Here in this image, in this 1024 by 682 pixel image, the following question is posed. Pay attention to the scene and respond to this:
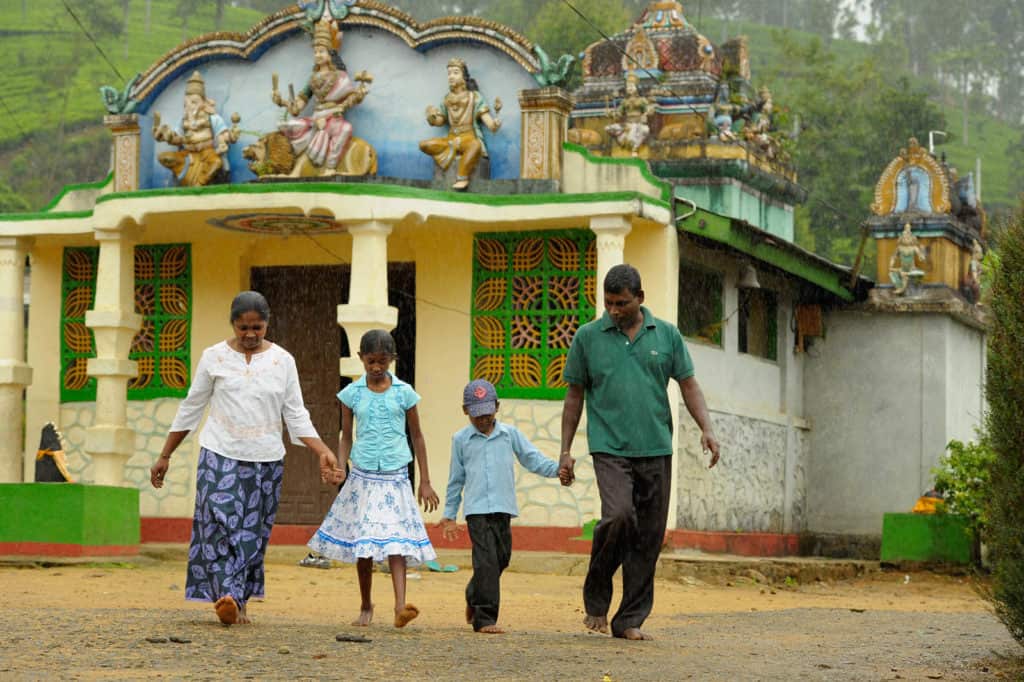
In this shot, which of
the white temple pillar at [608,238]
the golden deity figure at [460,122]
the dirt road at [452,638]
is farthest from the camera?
the golden deity figure at [460,122]

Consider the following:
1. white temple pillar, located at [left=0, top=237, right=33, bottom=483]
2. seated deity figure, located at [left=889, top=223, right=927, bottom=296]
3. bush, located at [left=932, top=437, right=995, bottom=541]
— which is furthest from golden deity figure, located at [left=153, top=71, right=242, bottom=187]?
seated deity figure, located at [left=889, top=223, right=927, bottom=296]

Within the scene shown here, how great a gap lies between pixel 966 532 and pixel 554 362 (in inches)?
174

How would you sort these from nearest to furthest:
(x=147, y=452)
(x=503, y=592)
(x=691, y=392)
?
(x=691, y=392) < (x=503, y=592) < (x=147, y=452)

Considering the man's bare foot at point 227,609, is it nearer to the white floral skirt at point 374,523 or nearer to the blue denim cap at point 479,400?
the white floral skirt at point 374,523

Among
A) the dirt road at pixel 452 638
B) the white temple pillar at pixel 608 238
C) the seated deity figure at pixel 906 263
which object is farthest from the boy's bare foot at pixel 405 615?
the seated deity figure at pixel 906 263

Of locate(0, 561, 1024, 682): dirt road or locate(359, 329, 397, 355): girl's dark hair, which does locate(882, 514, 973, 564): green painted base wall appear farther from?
locate(359, 329, 397, 355): girl's dark hair

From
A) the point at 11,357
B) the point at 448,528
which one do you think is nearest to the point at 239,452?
the point at 448,528

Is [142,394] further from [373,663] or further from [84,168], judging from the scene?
[84,168]

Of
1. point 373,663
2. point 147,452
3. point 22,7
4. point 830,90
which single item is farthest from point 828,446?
point 22,7

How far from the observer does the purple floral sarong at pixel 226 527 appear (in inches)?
348

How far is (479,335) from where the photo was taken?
17.2 m

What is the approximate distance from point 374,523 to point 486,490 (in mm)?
655

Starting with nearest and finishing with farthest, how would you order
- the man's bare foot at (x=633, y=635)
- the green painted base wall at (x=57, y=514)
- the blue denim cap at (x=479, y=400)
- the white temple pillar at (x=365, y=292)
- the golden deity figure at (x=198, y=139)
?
the man's bare foot at (x=633, y=635) < the blue denim cap at (x=479, y=400) < the green painted base wall at (x=57, y=514) < the white temple pillar at (x=365, y=292) < the golden deity figure at (x=198, y=139)

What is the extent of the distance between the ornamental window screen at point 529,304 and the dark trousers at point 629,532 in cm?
755
